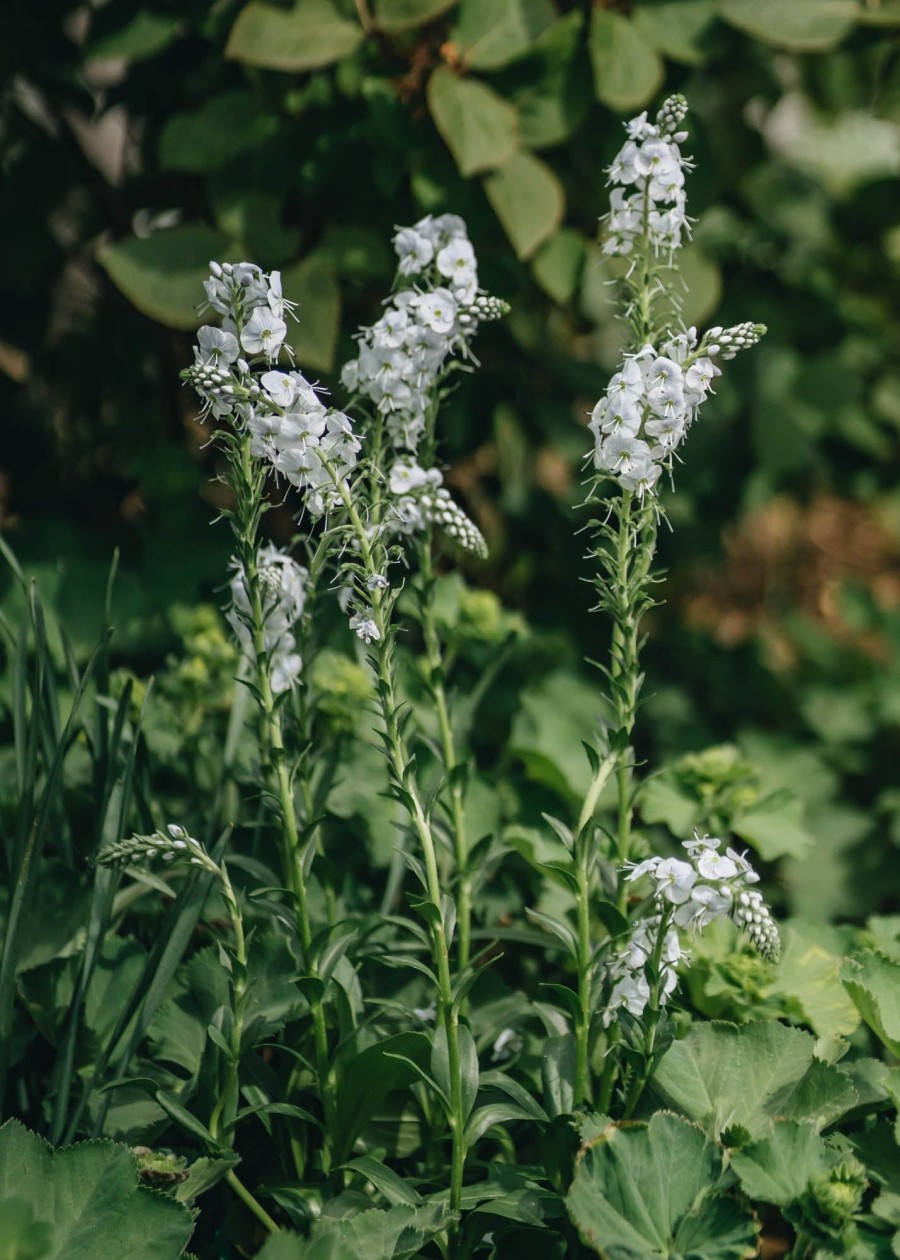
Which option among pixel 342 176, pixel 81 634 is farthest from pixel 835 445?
pixel 81 634

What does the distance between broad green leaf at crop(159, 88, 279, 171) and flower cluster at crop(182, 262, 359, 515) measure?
1000 millimetres

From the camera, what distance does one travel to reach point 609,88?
2043 mm

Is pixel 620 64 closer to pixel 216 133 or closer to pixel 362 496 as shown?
pixel 216 133

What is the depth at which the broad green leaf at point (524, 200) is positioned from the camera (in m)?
2.01

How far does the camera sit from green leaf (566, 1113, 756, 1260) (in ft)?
4.09

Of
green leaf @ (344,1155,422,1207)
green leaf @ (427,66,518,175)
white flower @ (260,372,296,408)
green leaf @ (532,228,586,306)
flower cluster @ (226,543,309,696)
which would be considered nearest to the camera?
white flower @ (260,372,296,408)

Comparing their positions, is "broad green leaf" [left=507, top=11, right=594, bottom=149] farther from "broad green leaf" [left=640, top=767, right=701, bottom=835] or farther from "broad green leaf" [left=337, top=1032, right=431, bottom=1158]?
"broad green leaf" [left=337, top=1032, right=431, bottom=1158]

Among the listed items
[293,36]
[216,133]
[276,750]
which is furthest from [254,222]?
[276,750]

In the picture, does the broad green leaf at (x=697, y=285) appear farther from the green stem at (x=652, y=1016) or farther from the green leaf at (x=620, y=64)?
the green stem at (x=652, y=1016)

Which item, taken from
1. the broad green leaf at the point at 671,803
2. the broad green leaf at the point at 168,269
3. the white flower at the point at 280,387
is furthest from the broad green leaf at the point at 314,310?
the broad green leaf at the point at 671,803

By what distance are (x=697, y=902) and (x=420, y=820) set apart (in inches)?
11.7

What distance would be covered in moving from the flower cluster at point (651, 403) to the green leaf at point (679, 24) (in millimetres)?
1086

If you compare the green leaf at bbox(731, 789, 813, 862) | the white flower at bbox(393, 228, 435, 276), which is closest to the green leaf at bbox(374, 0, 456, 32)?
the white flower at bbox(393, 228, 435, 276)

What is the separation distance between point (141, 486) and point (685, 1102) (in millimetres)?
1793
